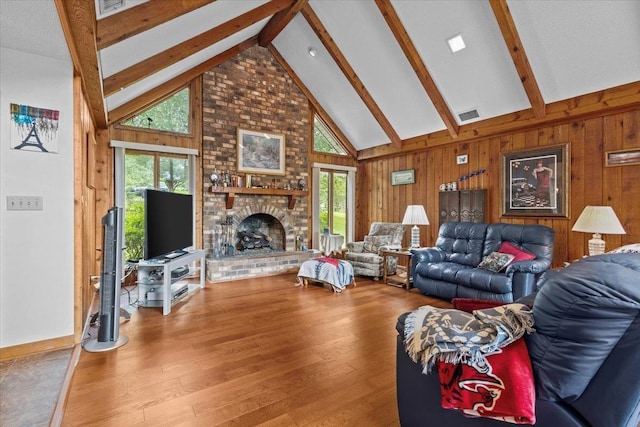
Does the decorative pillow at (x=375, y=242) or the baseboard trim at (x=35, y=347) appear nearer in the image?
the baseboard trim at (x=35, y=347)

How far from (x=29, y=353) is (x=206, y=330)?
1292mm

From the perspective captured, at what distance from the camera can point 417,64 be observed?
457 centimetres

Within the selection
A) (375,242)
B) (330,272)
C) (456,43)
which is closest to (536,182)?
(456,43)

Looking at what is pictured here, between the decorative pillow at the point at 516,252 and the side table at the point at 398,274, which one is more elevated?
the decorative pillow at the point at 516,252

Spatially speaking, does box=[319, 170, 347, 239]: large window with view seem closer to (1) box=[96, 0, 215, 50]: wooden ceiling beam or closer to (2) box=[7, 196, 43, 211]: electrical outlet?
(1) box=[96, 0, 215, 50]: wooden ceiling beam

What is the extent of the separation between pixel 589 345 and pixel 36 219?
11.3ft

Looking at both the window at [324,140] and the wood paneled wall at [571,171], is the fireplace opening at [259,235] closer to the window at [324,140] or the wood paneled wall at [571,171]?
the window at [324,140]

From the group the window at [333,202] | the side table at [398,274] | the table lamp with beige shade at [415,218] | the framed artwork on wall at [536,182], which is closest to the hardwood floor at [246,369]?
the side table at [398,274]

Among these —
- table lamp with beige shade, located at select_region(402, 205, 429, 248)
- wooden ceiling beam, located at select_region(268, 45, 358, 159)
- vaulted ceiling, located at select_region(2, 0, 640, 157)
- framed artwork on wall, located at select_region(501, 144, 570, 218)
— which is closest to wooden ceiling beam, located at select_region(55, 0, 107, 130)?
vaulted ceiling, located at select_region(2, 0, 640, 157)

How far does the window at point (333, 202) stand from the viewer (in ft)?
23.0

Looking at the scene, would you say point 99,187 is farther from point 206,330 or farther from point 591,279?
point 591,279

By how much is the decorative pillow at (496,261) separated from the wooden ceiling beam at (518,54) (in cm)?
192

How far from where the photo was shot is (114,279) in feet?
8.92

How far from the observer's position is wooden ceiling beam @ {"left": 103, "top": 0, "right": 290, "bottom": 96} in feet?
11.5
